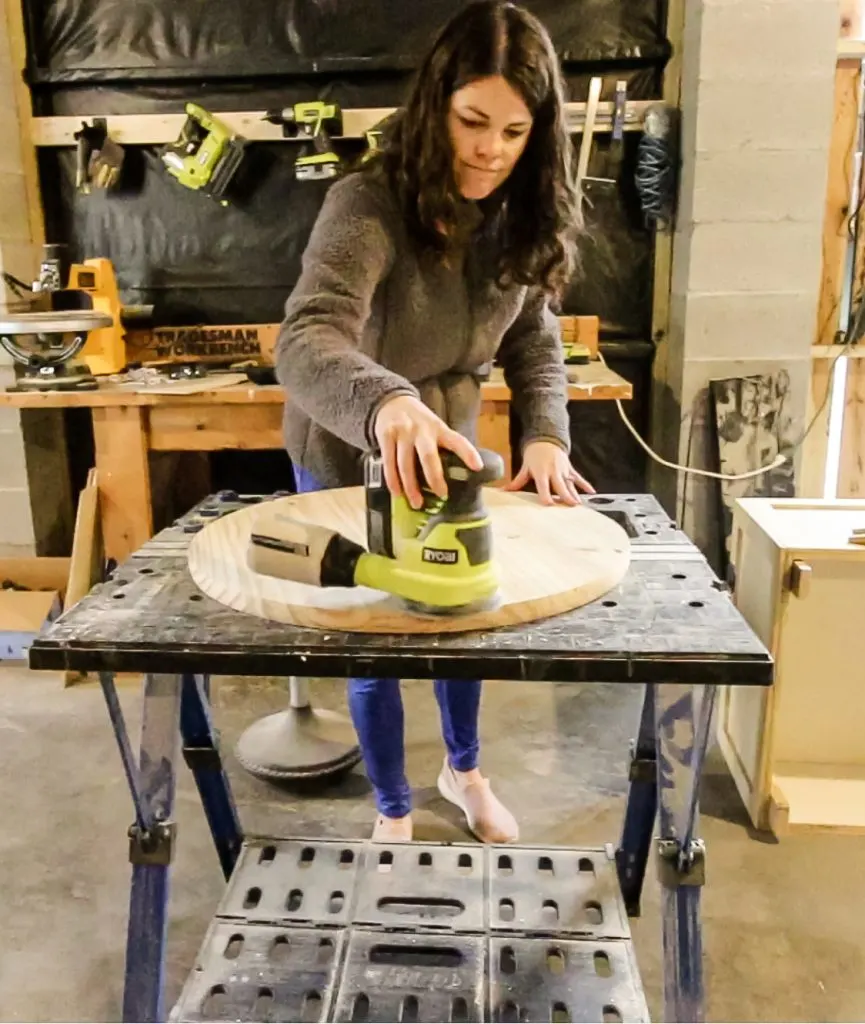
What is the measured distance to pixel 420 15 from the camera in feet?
8.56

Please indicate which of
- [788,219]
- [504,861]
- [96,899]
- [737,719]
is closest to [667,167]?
[788,219]

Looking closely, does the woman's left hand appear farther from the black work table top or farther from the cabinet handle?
the cabinet handle

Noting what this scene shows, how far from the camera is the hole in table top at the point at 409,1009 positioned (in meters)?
1.22

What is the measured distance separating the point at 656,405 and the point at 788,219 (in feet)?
2.06

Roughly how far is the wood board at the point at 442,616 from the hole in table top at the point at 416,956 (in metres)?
0.60

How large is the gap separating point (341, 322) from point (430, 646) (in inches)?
18.0

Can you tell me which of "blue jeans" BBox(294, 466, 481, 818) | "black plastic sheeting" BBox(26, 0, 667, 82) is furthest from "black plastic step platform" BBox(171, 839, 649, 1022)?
"black plastic sheeting" BBox(26, 0, 667, 82)

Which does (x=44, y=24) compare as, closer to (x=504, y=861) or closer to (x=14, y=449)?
(x=14, y=449)

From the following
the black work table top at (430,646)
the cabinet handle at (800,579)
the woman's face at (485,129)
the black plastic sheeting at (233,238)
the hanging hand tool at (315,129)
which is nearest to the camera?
the black work table top at (430,646)

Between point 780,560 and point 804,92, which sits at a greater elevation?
point 804,92

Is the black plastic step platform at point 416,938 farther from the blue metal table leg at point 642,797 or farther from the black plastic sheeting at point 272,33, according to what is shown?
the black plastic sheeting at point 272,33

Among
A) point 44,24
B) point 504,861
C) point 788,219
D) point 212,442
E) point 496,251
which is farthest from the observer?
point 44,24

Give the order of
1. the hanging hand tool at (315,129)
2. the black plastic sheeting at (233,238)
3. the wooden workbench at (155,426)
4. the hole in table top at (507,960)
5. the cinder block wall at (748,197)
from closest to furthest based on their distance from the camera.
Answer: the hole in table top at (507,960), the wooden workbench at (155,426), the cinder block wall at (748,197), the hanging hand tool at (315,129), the black plastic sheeting at (233,238)

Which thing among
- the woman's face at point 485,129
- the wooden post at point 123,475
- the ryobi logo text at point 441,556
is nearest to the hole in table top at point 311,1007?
the ryobi logo text at point 441,556
